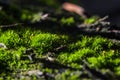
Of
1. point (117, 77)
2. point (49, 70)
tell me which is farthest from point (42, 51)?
point (117, 77)

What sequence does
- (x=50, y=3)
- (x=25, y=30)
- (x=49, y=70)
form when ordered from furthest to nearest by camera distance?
(x=50, y=3) < (x=25, y=30) < (x=49, y=70)

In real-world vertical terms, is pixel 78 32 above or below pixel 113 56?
above

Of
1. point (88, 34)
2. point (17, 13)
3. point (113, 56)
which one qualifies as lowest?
point (113, 56)

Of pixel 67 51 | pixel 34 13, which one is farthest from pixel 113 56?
pixel 34 13

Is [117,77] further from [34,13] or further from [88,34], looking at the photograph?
[34,13]

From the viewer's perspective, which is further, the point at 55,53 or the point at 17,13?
the point at 17,13

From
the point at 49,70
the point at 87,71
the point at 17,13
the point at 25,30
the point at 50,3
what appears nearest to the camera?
the point at 87,71

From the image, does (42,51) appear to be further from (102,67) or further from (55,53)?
(102,67)
